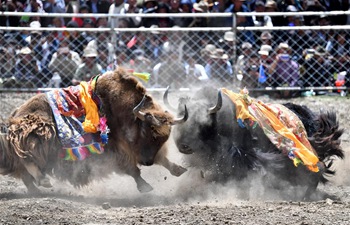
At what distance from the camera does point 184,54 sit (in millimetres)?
11344

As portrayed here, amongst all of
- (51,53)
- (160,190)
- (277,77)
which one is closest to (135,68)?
(51,53)

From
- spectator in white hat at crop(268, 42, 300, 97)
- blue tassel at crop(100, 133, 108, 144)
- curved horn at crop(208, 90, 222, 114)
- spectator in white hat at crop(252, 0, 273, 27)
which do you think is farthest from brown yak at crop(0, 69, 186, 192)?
spectator in white hat at crop(252, 0, 273, 27)

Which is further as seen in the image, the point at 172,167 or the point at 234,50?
the point at 234,50

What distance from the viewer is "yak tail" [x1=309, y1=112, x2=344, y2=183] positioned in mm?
7680

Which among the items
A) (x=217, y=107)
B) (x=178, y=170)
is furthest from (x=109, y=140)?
(x=217, y=107)

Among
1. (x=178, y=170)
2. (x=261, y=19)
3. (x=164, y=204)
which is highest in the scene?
(x=261, y=19)

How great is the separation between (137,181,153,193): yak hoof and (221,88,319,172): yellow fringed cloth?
3.58 feet

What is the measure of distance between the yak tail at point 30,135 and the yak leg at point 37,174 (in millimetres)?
97

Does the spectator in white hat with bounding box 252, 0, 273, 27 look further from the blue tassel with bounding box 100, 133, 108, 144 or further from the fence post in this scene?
the blue tassel with bounding box 100, 133, 108, 144

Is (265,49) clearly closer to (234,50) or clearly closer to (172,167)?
(234,50)

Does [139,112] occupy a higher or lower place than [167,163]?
higher

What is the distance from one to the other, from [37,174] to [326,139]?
3008 millimetres

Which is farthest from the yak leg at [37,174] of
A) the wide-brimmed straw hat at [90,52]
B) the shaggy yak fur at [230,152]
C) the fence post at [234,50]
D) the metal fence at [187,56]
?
the fence post at [234,50]

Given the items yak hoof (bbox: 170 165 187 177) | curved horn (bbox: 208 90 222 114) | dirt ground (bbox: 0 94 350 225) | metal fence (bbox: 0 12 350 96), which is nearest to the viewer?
dirt ground (bbox: 0 94 350 225)
